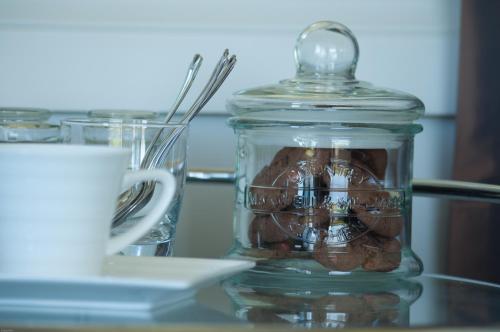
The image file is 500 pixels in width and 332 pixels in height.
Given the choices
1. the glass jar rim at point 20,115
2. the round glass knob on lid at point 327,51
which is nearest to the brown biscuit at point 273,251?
the round glass knob on lid at point 327,51

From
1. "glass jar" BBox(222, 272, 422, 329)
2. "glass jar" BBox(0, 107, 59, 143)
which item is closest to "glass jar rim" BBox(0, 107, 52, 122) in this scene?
"glass jar" BBox(0, 107, 59, 143)

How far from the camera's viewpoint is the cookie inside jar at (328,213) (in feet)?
1.80

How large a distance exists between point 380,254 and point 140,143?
16cm

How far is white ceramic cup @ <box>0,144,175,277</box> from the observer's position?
416 millimetres

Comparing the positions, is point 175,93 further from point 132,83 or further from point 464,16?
point 464,16

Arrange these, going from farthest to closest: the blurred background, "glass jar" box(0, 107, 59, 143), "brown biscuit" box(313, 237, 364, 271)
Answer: the blurred background
"glass jar" box(0, 107, 59, 143)
"brown biscuit" box(313, 237, 364, 271)

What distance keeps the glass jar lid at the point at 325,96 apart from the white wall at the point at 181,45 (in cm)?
24

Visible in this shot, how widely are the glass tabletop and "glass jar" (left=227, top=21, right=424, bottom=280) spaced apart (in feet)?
0.06

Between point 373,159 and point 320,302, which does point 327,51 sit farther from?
point 320,302

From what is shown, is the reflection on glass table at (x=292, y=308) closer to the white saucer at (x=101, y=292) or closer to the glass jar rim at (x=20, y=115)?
the white saucer at (x=101, y=292)

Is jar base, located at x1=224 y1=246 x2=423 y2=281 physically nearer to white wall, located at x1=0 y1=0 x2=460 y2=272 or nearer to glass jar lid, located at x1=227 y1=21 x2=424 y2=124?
glass jar lid, located at x1=227 y1=21 x2=424 y2=124

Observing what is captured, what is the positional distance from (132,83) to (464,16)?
0.30 meters

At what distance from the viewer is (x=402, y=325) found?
1.34 feet

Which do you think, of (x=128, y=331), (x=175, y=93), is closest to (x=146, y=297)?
(x=128, y=331)
